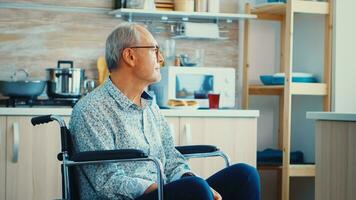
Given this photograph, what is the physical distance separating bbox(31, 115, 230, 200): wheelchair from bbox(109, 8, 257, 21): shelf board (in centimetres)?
157

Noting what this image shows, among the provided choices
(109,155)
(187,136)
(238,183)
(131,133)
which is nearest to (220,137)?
(187,136)

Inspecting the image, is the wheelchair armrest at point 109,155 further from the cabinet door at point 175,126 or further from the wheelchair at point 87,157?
the cabinet door at point 175,126

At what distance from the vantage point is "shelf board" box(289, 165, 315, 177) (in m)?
4.18

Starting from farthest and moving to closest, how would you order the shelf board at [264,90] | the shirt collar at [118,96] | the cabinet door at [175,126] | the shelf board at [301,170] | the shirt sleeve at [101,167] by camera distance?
the shelf board at [264,90] < the shelf board at [301,170] < the cabinet door at [175,126] < the shirt collar at [118,96] < the shirt sleeve at [101,167]

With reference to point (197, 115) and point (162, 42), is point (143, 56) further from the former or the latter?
point (162, 42)

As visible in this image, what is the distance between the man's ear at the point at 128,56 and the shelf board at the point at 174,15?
1.54 meters

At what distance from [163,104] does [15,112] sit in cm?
95

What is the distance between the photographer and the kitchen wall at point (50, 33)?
4.24 meters

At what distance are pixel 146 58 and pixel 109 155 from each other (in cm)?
55

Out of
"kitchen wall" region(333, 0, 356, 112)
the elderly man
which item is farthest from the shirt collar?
"kitchen wall" region(333, 0, 356, 112)

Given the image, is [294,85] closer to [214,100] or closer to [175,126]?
[214,100]

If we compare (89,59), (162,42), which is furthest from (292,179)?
(89,59)

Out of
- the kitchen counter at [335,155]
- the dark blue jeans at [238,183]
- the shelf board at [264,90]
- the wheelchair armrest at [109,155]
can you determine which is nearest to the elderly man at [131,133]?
the dark blue jeans at [238,183]

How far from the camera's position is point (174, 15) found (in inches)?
174
